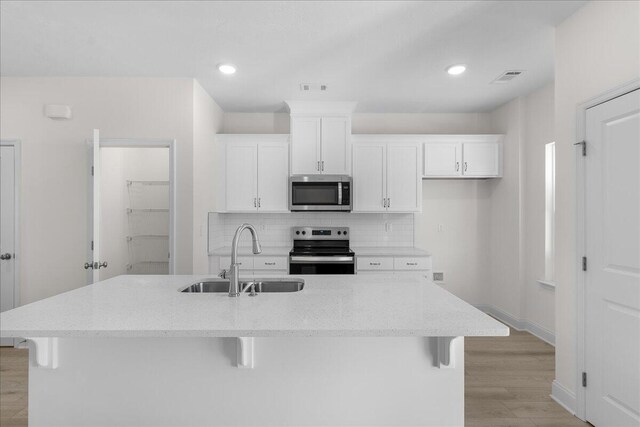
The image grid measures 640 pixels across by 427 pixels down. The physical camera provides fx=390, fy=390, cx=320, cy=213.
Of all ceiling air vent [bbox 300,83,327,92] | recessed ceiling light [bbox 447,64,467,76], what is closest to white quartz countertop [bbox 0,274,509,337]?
recessed ceiling light [bbox 447,64,467,76]

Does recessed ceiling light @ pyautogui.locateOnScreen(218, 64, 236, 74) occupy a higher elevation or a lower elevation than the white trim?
higher

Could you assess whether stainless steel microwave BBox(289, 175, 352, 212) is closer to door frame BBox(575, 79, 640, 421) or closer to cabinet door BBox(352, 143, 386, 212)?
cabinet door BBox(352, 143, 386, 212)

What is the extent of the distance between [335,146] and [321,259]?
1.29 metres

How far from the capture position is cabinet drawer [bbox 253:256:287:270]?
411 cm

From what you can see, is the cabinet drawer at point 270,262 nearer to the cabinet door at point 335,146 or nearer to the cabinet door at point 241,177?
the cabinet door at point 241,177

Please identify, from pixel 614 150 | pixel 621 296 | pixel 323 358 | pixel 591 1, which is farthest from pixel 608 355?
pixel 591 1

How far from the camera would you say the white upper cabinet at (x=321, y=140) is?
4.38m

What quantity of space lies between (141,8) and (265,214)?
2.70 metres

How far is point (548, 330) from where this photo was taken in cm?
382

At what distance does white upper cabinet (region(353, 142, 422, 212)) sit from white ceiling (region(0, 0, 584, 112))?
0.69 meters

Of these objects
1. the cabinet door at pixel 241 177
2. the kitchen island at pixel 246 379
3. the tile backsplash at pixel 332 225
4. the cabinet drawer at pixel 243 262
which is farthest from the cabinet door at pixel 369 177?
the kitchen island at pixel 246 379

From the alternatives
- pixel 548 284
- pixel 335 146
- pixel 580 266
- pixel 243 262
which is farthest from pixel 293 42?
pixel 548 284

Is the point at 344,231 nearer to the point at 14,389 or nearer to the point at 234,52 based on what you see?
the point at 234,52

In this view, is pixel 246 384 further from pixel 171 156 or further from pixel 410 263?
pixel 410 263
